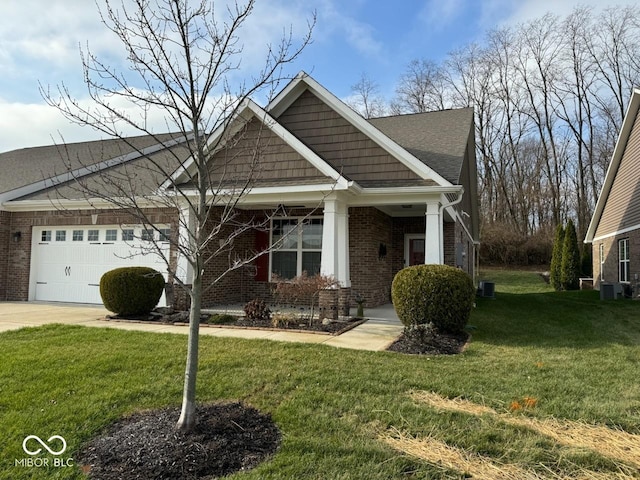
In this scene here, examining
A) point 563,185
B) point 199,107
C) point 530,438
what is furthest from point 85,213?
point 563,185

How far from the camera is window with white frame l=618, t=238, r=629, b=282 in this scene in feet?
54.2

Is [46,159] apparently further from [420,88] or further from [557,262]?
[420,88]

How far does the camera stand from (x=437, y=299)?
24.8 ft

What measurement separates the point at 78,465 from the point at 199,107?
299cm

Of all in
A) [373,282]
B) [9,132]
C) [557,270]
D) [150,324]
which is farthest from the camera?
[557,270]

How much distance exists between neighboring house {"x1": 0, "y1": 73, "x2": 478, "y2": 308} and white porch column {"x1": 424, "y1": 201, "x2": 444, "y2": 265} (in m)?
0.02

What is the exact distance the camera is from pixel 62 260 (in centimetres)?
1314

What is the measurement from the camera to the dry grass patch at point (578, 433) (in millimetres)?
3408

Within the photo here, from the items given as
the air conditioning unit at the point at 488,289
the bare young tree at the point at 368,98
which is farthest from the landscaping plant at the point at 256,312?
the bare young tree at the point at 368,98

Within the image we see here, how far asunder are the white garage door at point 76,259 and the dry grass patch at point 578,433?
31.7 ft

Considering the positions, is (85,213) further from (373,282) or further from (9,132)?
(373,282)

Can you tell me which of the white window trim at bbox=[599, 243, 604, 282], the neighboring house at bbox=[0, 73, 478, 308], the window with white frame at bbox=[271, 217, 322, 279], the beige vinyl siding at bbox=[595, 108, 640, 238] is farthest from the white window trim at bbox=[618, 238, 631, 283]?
the window with white frame at bbox=[271, 217, 322, 279]

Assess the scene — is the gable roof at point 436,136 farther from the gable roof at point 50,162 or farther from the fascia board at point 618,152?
the gable roof at point 50,162

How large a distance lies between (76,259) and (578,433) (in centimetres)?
1310
